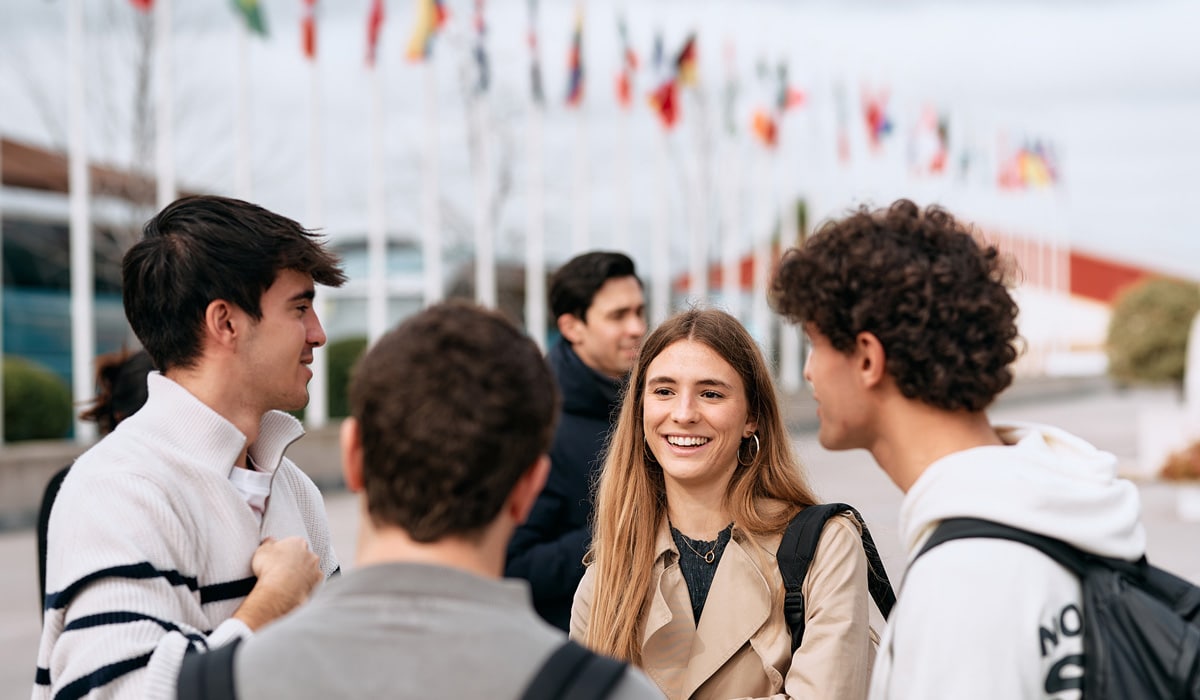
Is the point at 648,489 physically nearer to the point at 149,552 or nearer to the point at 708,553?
the point at 708,553

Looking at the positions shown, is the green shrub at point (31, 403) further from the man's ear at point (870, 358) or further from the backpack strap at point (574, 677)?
the backpack strap at point (574, 677)

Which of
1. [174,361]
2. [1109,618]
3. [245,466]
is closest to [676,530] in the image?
[245,466]

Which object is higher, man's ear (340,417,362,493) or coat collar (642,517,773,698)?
man's ear (340,417,362,493)

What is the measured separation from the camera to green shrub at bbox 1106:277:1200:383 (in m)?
24.5

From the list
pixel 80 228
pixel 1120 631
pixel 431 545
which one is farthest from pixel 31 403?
pixel 1120 631

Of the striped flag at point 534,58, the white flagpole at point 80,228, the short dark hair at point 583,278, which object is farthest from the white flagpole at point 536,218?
the short dark hair at point 583,278

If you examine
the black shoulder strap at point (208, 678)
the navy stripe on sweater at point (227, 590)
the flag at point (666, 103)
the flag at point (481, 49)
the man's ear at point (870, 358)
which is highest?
the flag at point (481, 49)

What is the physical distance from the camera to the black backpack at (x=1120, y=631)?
6.29ft

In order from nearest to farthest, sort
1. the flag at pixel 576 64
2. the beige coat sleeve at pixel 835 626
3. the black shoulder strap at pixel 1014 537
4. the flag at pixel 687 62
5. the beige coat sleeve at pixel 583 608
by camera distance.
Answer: the black shoulder strap at pixel 1014 537
the beige coat sleeve at pixel 835 626
the beige coat sleeve at pixel 583 608
the flag at pixel 576 64
the flag at pixel 687 62

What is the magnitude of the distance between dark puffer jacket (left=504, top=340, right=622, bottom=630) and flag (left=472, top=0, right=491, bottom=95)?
1586 cm

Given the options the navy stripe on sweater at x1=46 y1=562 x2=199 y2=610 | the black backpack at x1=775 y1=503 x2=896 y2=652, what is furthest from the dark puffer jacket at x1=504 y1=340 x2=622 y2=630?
the navy stripe on sweater at x1=46 y1=562 x2=199 y2=610

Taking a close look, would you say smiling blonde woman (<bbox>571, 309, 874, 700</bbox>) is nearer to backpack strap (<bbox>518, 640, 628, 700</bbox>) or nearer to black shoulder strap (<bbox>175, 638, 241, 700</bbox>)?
backpack strap (<bbox>518, 640, 628, 700</bbox>)

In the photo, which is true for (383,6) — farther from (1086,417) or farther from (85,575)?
(1086,417)

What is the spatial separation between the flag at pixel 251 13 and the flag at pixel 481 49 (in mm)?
4246
